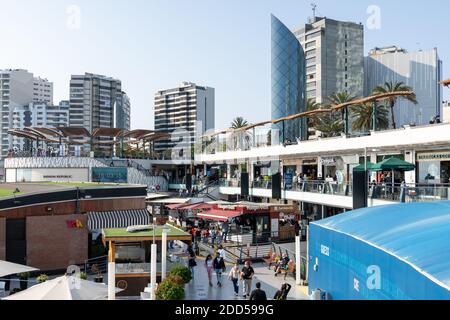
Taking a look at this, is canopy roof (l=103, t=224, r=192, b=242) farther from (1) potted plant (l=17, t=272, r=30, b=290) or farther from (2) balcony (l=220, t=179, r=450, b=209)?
(2) balcony (l=220, t=179, r=450, b=209)

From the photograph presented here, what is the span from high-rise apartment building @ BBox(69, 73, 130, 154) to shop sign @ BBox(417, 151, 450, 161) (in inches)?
6269

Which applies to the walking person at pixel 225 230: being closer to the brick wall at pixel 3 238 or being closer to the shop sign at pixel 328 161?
the brick wall at pixel 3 238

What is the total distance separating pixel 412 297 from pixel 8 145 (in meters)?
210

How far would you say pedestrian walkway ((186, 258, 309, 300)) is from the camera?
17.6 metres

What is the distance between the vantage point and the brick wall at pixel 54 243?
22188 millimetres

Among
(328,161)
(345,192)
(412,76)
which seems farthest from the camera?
(412,76)

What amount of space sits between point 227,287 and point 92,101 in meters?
177

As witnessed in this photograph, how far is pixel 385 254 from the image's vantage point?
9.00m

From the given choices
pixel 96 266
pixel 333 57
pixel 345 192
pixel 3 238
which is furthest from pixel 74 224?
pixel 333 57

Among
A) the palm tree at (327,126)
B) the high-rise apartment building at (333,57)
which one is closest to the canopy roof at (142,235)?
the palm tree at (327,126)

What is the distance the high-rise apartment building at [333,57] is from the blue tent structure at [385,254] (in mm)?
108566

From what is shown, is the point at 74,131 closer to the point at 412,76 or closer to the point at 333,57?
the point at 333,57

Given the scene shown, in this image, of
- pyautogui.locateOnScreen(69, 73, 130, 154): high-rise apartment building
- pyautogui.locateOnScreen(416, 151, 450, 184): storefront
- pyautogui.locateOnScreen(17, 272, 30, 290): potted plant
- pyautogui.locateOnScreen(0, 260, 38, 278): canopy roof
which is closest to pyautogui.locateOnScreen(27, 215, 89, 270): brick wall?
pyautogui.locateOnScreen(17, 272, 30, 290): potted plant

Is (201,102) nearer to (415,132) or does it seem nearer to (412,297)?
(415,132)
